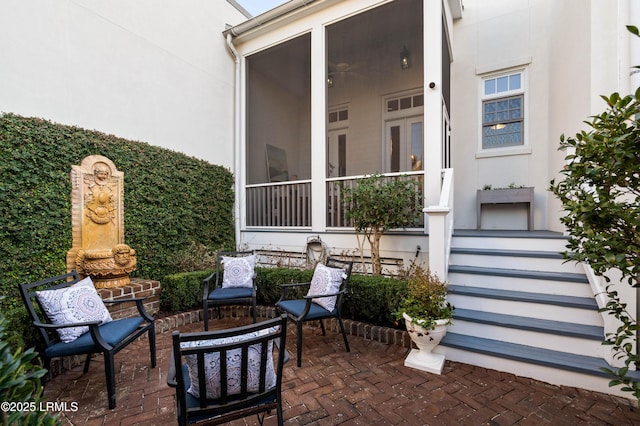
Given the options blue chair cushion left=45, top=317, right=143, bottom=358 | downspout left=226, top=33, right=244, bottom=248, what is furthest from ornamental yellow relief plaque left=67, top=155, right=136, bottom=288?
downspout left=226, top=33, right=244, bottom=248

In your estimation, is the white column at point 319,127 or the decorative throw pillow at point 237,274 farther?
the white column at point 319,127

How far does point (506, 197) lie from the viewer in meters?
5.43

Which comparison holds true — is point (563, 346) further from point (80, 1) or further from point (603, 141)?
Answer: point (80, 1)

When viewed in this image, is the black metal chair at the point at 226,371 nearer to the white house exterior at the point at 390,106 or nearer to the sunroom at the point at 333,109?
the white house exterior at the point at 390,106

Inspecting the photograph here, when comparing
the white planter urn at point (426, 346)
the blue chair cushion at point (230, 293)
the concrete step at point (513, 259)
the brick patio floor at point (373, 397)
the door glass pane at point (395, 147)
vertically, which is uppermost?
the door glass pane at point (395, 147)

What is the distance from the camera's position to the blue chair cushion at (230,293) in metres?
3.84

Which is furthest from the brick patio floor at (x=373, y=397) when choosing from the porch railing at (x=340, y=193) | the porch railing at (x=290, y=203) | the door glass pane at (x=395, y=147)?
the door glass pane at (x=395, y=147)

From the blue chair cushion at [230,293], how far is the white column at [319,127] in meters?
1.69

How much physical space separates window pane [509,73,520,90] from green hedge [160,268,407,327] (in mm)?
4803

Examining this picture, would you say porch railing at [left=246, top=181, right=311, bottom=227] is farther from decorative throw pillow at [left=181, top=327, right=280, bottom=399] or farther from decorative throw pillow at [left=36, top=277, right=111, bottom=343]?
decorative throw pillow at [left=181, top=327, right=280, bottom=399]

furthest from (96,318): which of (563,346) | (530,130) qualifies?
(530,130)

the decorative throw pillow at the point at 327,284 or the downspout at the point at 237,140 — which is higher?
the downspout at the point at 237,140

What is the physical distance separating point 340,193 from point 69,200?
143 inches

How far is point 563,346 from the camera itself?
2730mm
